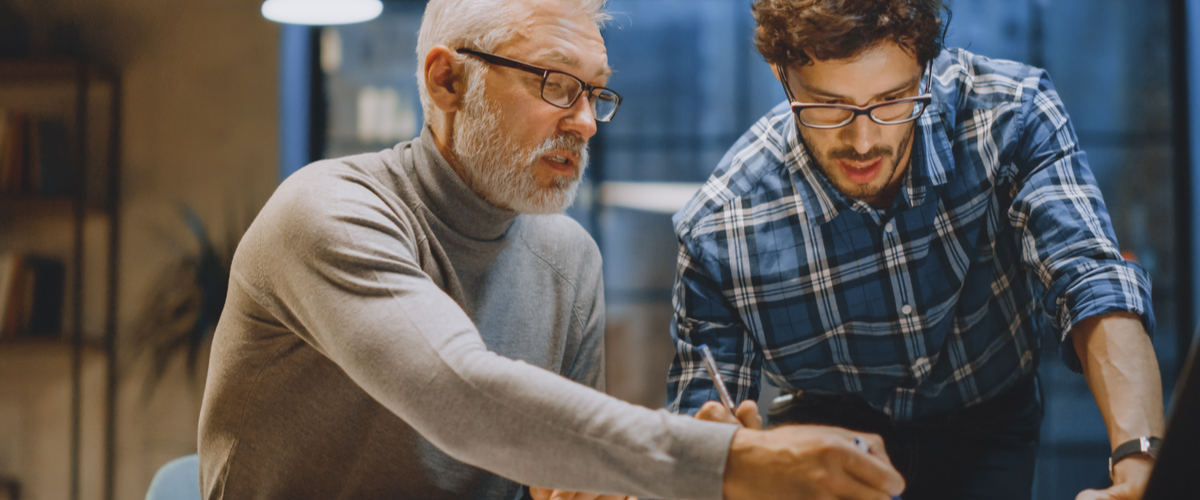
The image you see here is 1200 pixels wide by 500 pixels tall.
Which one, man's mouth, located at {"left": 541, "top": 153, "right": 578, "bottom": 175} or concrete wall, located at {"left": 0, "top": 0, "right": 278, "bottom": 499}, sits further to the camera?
concrete wall, located at {"left": 0, "top": 0, "right": 278, "bottom": 499}

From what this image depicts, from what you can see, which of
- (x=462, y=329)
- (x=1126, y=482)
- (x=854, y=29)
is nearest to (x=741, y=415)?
(x=462, y=329)

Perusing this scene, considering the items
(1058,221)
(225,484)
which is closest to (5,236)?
(225,484)

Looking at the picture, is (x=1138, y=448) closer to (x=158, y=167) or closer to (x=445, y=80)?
(x=445, y=80)

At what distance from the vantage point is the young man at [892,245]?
121 cm

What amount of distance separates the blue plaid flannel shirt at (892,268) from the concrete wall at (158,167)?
273cm

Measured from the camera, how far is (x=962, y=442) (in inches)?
52.3

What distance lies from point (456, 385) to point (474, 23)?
2.36 feet

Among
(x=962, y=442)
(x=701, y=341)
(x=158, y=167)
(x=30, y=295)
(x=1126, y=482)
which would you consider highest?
(x=1126, y=482)

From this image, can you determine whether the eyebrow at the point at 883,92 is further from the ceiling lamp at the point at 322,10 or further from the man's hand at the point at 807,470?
the ceiling lamp at the point at 322,10

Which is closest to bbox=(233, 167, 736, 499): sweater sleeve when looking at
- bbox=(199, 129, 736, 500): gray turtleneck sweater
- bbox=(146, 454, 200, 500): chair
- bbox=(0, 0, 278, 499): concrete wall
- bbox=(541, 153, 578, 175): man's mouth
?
bbox=(199, 129, 736, 500): gray turtleneck sweater

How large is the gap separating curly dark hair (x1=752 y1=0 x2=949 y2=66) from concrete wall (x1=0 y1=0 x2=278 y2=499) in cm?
288

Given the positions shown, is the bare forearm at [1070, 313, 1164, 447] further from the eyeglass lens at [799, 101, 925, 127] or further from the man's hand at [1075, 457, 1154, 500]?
the eyeglass lens at [799, 101, 925, 127]

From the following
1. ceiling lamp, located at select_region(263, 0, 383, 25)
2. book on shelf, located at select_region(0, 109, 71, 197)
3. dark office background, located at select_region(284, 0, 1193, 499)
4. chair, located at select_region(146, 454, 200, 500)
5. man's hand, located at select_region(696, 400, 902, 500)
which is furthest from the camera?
dark office background, located at select_region(284, 0, 1193, 499)

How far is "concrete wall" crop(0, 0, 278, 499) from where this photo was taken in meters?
3.37
